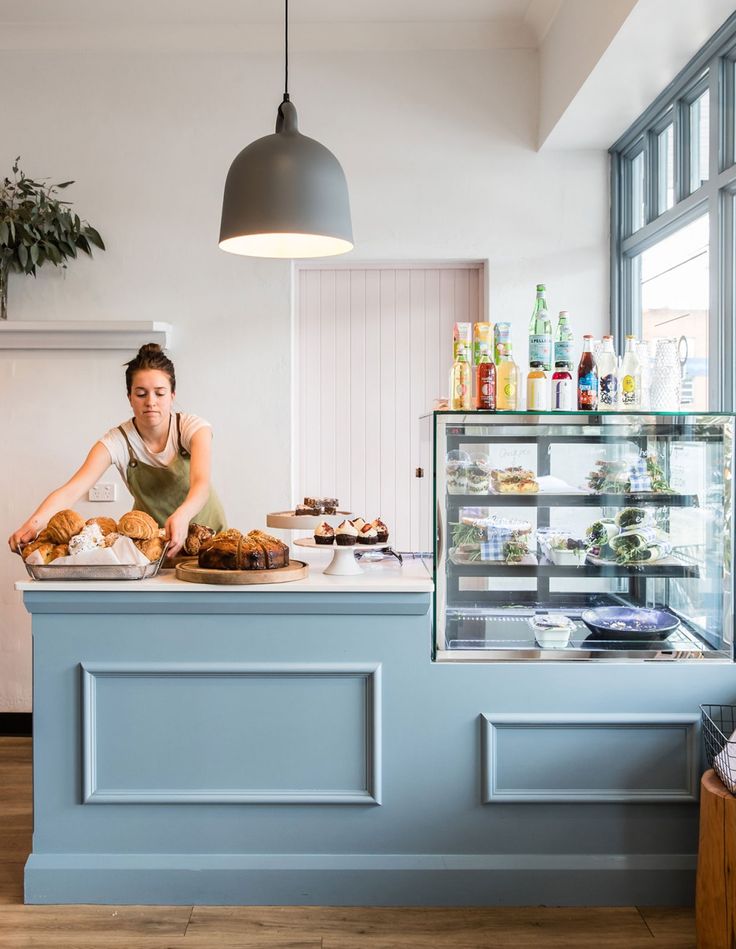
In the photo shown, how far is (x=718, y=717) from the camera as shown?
2492mm

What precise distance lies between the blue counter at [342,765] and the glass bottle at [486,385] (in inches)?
23.0

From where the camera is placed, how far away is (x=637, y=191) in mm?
3980

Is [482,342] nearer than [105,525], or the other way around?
[482,342]

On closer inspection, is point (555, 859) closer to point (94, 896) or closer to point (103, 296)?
point (94, 896)

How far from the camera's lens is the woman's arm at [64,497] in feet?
8.57

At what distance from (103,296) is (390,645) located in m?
2.50

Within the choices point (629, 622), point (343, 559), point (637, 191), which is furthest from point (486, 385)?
point (637, 191)

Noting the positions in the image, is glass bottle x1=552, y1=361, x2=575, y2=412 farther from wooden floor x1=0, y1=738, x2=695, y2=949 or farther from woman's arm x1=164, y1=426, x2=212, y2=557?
wooden floor x1=0, y1=738, x2=695, y2=949

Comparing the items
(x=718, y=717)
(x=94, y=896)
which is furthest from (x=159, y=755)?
(x=718, y=717)

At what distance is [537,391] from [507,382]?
0.30 feet

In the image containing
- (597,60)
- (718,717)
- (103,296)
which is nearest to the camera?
(718,717)

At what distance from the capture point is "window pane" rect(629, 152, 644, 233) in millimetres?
3924

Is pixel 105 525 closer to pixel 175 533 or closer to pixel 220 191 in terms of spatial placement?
pixel 175 533

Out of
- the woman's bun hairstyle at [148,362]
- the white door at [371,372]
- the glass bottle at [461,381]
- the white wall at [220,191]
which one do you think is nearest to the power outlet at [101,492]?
the white wall at [220,191]
